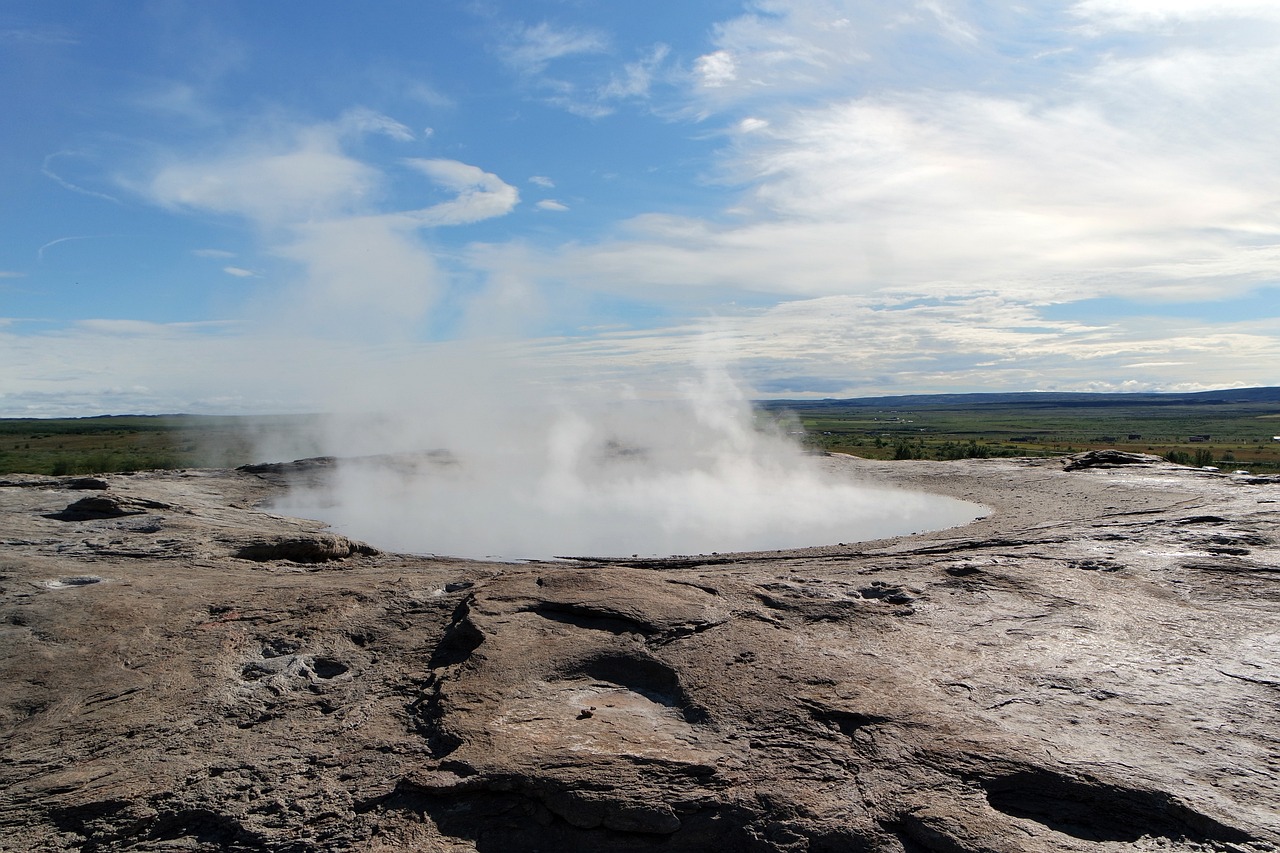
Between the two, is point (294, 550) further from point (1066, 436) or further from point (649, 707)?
point (1066, 436)

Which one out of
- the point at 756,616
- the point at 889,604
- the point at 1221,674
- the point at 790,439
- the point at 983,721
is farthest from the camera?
the point at 790,439

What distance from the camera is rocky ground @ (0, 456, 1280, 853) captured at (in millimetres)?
4109

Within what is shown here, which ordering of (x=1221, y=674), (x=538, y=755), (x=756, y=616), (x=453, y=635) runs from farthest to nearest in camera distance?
(x=756, y=616) < (x=453, y=635) < (x=1221, y=674) < (x=538, y=755)

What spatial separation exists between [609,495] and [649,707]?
1182 centimetres

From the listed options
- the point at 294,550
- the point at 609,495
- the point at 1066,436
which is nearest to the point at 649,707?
the point at 294,550

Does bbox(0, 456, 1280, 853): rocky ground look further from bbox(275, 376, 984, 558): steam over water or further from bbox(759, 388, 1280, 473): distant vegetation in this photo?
bbox(759, 388, 1280, 473): distant vegetation

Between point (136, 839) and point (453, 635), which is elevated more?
point (453, 635)

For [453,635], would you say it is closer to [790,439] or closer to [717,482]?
[717,482]

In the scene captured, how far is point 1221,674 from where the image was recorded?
557 centimetres

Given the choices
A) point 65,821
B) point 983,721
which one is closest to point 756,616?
point 983,721

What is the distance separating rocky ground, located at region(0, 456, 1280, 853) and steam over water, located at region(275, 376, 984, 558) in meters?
3.65

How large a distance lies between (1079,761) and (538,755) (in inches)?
120

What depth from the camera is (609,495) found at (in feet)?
55.5

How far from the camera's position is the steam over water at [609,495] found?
12.4 meters
